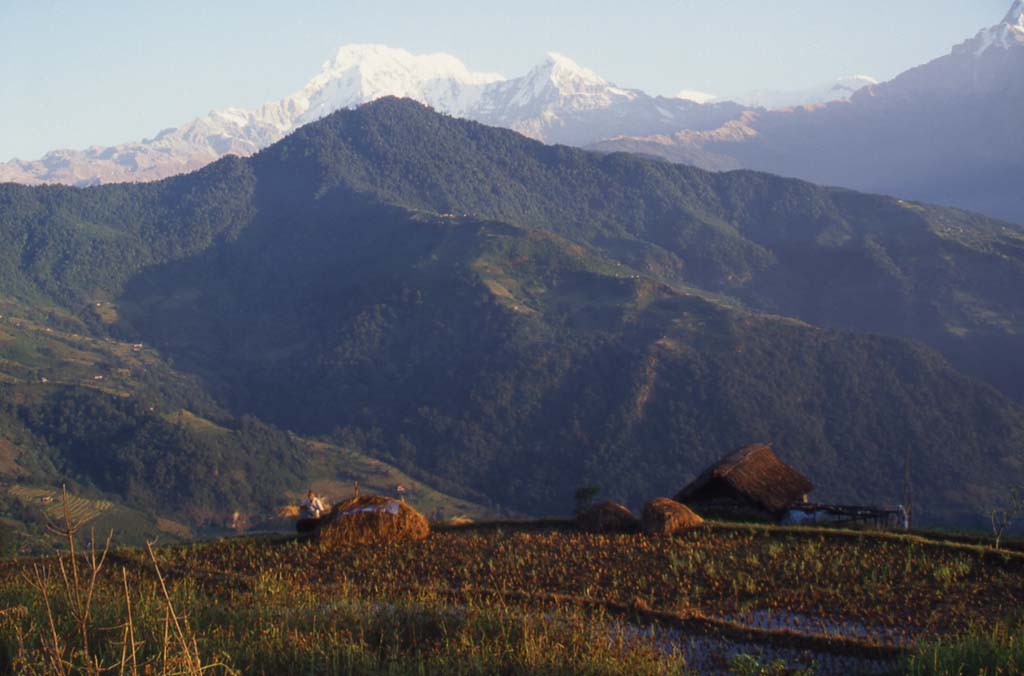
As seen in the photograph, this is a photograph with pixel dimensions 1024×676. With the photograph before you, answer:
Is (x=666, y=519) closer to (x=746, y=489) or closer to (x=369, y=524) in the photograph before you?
(x=746, y=489)

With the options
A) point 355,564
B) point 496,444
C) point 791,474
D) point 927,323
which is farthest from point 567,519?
point 927,323

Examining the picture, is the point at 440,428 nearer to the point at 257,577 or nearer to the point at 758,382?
the point at 758,382

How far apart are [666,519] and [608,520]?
144 centimetres

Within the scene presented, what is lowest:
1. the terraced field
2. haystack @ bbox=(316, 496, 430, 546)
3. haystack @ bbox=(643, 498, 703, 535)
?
the terraced field

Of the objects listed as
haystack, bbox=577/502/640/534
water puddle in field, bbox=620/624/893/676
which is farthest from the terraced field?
water puddle in field, bbox=620/624/893/676

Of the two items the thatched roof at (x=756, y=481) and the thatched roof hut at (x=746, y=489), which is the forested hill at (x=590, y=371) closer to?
the thatched roof at (x=756, y=481)

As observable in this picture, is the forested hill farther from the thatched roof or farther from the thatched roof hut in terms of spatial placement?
the thatched roof hut

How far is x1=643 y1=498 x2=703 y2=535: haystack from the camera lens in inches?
841

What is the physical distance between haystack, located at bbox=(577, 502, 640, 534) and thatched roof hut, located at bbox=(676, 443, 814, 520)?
4.63 metres

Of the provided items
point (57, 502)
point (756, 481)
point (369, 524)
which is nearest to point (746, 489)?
point (756, 481)

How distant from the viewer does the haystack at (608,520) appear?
22094 mm

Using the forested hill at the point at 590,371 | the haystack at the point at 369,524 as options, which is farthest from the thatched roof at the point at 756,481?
the forested hill at the point at 590,371

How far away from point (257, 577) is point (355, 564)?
2352 mm

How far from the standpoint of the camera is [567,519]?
23562 mm
